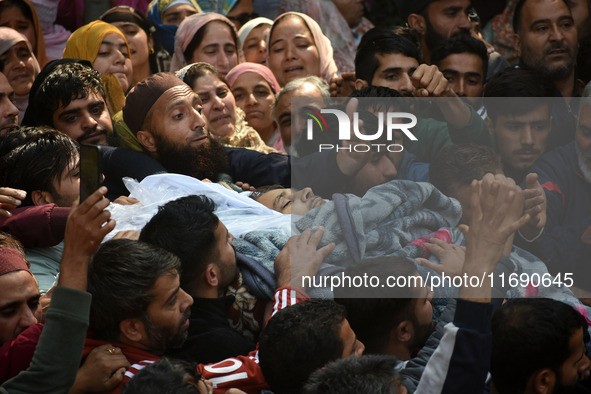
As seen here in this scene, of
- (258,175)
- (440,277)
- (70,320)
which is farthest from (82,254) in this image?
(258,175)

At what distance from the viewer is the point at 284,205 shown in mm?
4113

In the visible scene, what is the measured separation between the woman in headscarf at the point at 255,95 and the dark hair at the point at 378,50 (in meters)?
0.91

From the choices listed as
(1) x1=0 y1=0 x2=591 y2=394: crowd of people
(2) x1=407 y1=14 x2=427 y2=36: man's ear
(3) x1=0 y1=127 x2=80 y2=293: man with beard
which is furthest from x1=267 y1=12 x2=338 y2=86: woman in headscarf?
(3) x1=0 y1=127 x2=80 y2=293: man with beard

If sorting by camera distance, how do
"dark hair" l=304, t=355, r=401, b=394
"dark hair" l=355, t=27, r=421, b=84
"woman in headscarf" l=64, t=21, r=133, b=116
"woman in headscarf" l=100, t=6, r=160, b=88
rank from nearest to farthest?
"dark hair" l=304, t=355, r=401, b=394, "dark hair" l=355, t=27, r=421, b=84, "woman in headscarf" l=64, t=21, r=133, b=116, "woman in headscarf" l=100, t=6, r=160, b=88

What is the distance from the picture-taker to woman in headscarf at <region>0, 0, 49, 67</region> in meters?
5.91

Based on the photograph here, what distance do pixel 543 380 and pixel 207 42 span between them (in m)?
3.72

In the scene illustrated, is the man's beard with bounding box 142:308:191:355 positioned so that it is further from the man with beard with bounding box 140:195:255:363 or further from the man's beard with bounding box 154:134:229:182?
the man's beard with bounding box 154:134:229:182

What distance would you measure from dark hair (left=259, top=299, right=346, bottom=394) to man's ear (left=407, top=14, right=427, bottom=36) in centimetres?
329

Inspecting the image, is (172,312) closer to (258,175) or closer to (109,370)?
(109,370)

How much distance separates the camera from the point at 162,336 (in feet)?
9.72

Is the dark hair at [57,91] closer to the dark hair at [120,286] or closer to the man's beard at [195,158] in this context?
the man's beard at [195,158]

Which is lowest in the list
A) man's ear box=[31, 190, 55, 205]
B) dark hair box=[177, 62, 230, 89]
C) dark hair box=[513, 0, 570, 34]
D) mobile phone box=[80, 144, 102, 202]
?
man's ear box=[31, 190, 55, 205]

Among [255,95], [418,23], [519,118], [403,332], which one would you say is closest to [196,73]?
[255,95]

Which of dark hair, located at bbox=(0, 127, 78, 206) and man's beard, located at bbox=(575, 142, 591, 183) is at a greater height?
dark hair, located at bbox=(0, 127, 78, 206)
